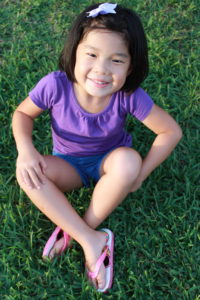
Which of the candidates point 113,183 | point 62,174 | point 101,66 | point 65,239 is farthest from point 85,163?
Answer: point 101,66

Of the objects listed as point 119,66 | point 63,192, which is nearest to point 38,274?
point 63,192

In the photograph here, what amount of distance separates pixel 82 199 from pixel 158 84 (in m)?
1.04

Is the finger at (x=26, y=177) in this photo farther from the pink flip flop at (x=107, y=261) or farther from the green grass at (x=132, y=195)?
the pink flip flop at (x=107, y=261)

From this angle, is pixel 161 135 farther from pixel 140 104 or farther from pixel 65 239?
pixel 65 239

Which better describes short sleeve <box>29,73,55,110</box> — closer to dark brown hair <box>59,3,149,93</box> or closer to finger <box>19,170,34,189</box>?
dark brown hair <box>59,3,149,93</box>

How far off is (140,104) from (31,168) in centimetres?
61

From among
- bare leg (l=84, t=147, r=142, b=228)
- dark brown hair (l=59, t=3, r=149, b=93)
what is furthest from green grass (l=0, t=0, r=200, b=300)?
dark brown hair (l=59, t=3, r=149, b=93)

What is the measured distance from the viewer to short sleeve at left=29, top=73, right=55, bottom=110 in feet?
6.66

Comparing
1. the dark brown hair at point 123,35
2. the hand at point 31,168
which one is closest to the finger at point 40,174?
the hand at point 31,168

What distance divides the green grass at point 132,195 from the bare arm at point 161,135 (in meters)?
0.28

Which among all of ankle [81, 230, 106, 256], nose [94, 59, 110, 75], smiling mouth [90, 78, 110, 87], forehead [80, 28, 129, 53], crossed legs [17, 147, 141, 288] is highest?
forehead [80, 28, 129, 53]

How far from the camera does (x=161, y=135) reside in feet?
7.06

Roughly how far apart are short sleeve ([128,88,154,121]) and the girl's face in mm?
131

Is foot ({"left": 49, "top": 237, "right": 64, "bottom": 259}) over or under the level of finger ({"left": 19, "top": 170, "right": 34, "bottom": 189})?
under
